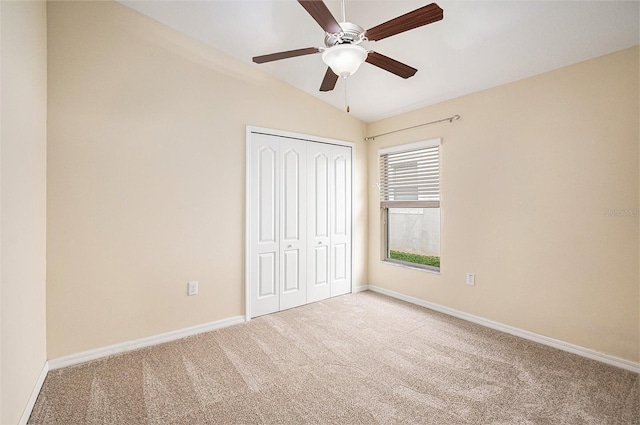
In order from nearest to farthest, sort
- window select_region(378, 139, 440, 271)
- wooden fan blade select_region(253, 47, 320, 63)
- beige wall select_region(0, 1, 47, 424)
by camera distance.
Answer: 1. beige wall select_region(0, 1, 47, 424)
2. wooden fan blade select_region(253, 47, 320, 63)
3. window select_region(378, 139, 440, 271)

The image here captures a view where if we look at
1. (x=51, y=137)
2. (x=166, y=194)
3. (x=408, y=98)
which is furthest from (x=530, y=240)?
(x=51, y=137)

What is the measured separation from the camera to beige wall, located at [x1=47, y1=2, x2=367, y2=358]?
7.86 feet

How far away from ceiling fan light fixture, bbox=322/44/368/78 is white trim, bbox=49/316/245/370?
2622 millimetres

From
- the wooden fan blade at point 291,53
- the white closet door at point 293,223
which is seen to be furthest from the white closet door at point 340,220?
the wooden fan blade at point 291,53

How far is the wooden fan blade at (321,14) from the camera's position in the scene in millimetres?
1433

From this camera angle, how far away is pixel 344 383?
2.18 meters

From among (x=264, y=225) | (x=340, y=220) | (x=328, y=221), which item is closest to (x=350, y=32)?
(x=264, y=225)

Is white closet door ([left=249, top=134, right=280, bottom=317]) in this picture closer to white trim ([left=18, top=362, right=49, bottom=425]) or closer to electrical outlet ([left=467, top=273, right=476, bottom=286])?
white trim ([left=18, top=362, right=49, bottom=425])

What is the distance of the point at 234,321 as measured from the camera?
3230mm

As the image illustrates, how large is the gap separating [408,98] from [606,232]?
7.27ft

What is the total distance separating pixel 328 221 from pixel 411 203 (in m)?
1.07

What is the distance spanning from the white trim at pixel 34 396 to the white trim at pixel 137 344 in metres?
0.11

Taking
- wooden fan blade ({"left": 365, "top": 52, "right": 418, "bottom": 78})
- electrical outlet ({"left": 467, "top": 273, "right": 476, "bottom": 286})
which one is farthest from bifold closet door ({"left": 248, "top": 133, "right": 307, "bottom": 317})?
electrical outlet ({"left": 467, "top": 273, "right": 476, "bottom": 286})

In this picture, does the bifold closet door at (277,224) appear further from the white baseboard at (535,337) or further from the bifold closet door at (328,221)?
the white baseboard at (535,337)
